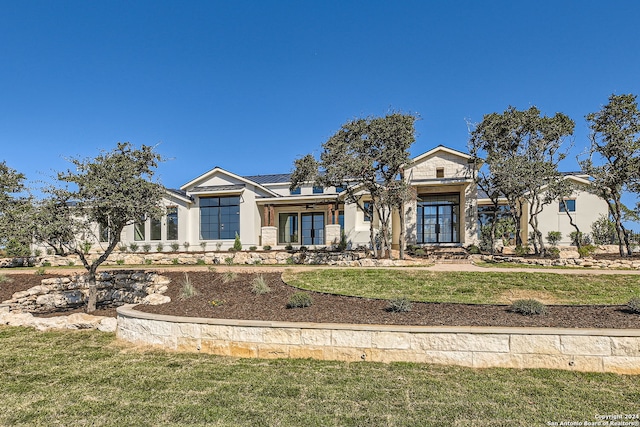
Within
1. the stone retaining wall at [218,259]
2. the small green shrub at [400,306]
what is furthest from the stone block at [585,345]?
the stone retaining wall at [218,259]

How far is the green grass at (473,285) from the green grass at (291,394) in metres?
3.59

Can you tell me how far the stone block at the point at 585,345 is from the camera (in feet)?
18.7

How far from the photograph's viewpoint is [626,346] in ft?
18.5

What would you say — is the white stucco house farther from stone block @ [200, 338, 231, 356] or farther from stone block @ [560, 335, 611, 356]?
stone block @ [560, 335, 611, 356]

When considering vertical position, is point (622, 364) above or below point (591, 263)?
below

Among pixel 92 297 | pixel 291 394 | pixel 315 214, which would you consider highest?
pixel 315 214

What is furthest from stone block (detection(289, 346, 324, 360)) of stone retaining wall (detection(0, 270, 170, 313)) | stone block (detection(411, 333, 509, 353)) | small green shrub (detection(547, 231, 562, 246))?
small green shrub (detection(547, 231, 562, 246))

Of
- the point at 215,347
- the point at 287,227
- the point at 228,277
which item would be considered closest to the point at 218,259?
the point at 287,227

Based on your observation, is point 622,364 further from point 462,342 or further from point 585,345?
point 462,342

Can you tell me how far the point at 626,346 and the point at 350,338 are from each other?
4.08 m

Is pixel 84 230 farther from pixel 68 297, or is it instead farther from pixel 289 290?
pixel 289 290

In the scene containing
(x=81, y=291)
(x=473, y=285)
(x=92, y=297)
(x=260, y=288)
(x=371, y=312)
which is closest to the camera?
(x=371, y=312)

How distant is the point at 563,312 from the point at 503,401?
395 centimetres

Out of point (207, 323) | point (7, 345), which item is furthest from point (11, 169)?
point (207, 323)
